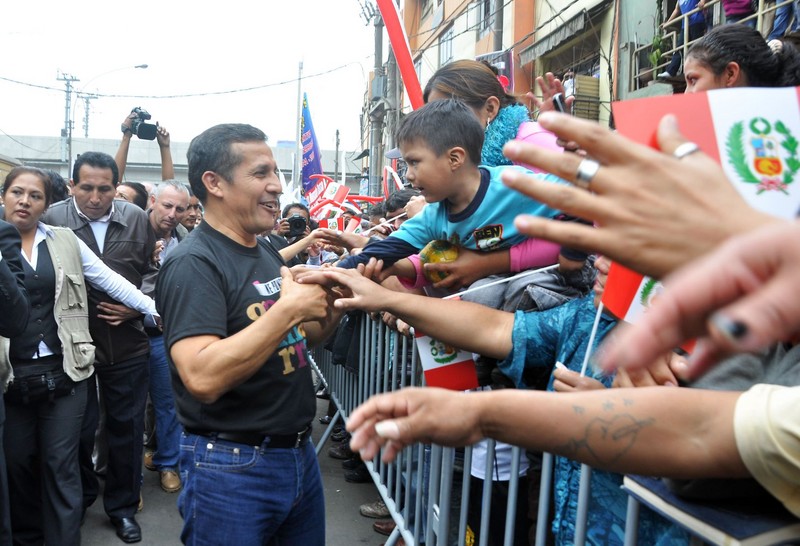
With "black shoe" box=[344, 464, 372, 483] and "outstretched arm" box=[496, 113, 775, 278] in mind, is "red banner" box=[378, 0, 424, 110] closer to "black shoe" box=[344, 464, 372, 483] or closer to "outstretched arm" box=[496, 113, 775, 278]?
"black shoe" box=[344, 464, 372, 483]

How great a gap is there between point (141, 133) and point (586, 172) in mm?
5137

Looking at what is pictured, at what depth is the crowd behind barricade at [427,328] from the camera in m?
0.85

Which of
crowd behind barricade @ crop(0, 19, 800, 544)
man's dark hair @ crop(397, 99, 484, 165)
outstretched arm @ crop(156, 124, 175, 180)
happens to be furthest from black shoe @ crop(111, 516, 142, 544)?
man's dark hair @ crop(397, 99, 484, 165)

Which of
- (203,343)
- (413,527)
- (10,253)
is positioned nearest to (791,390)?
(203,343)

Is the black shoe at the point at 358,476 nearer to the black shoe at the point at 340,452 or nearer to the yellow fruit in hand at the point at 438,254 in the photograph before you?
the black shoe at the point at 340,452

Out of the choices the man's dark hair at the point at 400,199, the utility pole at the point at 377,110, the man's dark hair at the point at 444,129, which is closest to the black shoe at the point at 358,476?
the man's dark hair at the point at 400,199

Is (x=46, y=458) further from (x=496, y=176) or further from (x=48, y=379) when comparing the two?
(x=496, y=176)

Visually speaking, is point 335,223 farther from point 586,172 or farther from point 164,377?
point 586,172

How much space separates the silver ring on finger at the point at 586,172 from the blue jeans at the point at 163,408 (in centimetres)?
418

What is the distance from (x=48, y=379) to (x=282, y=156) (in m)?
34.3

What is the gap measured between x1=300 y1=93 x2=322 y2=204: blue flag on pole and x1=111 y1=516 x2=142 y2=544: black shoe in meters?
5.67

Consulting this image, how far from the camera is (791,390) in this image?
98 cm

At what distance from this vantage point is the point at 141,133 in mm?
5336

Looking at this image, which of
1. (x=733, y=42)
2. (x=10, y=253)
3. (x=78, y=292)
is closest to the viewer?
(x=733, y=42)
